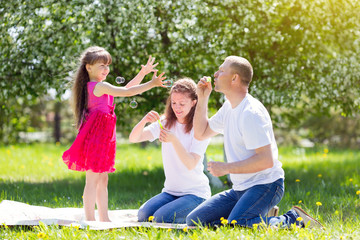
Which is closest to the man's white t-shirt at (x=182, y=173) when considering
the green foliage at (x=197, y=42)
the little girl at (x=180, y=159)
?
the little girl at (x=180, y=159)

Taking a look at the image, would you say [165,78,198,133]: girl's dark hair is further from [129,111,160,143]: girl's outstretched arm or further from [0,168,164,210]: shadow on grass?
[0,168,164,210]: shadow on grass

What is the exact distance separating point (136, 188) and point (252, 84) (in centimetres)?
234

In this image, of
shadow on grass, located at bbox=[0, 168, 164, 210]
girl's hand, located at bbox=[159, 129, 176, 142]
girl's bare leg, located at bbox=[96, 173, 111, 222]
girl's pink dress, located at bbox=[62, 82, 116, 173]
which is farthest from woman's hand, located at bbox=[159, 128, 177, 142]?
shadow on grass, located at bbox=[0, 168, 164, 210]

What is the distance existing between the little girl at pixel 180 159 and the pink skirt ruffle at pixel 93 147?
0.30 m

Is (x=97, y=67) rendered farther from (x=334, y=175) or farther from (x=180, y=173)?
(x=334, y=175)

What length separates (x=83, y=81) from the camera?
15.6 feet

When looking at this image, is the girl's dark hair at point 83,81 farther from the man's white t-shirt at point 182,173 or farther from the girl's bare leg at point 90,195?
the man's white t-shirt at point 182,173

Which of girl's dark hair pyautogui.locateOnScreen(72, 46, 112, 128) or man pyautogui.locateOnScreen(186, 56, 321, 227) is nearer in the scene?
man pyautogui.locateOnScreen(186, 56, 321, 227)

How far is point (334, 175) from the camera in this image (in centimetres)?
795

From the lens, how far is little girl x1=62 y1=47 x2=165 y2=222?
4566 mm

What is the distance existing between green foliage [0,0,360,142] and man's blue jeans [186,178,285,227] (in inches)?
117

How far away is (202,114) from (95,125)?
1.08 meters

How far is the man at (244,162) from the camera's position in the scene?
12.3 ft

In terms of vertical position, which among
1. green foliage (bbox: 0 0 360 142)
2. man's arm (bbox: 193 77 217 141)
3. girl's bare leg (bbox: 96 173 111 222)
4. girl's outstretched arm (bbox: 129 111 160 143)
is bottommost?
girl's bare leg (bbox: 96 173 111 222)
